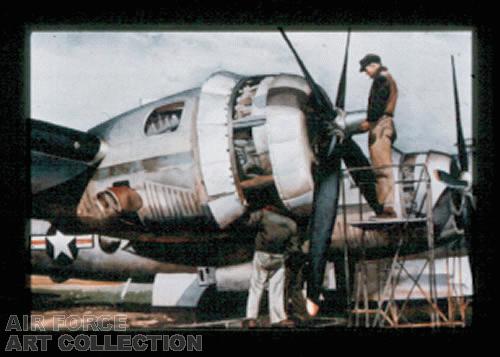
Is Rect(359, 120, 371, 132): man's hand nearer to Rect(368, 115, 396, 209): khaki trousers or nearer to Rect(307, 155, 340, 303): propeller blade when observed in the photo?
Rect(368, 115, 396, 209): khaki trousers

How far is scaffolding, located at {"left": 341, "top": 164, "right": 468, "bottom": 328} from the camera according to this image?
27.7ft

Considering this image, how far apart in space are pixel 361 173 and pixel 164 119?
2.01 metres

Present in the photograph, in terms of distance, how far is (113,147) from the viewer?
8758mm

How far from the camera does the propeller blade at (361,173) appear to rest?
337 inches

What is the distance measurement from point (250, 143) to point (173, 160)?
78 centimetres

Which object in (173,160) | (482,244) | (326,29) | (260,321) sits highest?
(326,29)

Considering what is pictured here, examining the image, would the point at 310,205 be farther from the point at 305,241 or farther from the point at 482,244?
the point at 482,244

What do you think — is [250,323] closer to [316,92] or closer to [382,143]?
[382,143]

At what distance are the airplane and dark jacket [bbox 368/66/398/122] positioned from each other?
0.19 m

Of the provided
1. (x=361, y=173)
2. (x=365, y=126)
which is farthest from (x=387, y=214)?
(x=365, y=126)

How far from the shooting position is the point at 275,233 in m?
8.48

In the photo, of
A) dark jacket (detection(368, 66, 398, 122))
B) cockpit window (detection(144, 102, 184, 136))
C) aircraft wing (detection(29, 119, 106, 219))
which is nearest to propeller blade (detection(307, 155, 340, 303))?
dark jacket (detection(368, 66, 398, 122))

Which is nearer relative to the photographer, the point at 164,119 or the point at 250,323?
the point at 250,323

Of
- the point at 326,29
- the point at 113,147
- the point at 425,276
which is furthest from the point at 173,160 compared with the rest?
the point at 425,276
